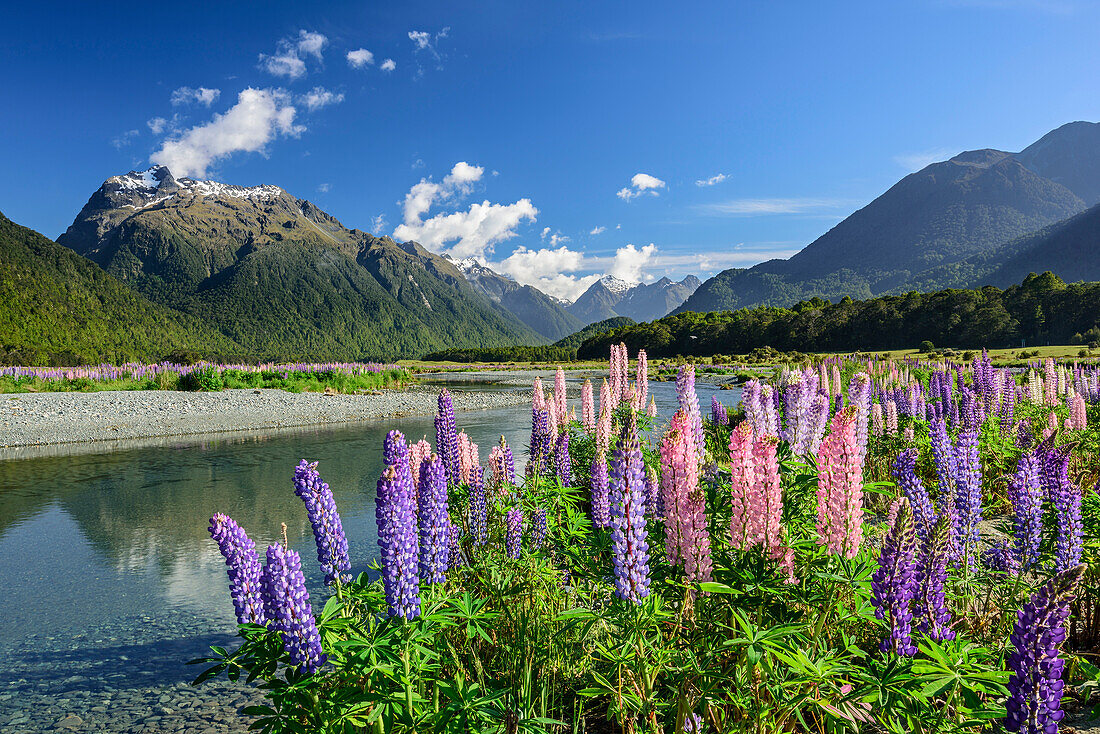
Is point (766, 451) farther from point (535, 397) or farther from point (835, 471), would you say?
point (535, 397)

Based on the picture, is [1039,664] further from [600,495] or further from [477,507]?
[477,507]

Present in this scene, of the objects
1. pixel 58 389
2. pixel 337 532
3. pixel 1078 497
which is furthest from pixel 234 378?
pixel 1078 497

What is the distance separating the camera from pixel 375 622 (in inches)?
130

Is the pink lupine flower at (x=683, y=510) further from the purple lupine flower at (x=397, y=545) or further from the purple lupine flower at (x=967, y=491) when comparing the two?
the purple lupine flower at (x=967, y=491)

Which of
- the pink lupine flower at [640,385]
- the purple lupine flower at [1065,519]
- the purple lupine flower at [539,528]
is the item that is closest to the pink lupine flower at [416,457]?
the purple lupine flower at [539,528]

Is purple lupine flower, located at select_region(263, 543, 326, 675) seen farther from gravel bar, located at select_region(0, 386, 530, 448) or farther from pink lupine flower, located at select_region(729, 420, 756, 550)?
gravel bar, located at select_region(0, 386, 530, 448)

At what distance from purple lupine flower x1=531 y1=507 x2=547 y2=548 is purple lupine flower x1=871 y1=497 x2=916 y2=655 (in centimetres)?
328

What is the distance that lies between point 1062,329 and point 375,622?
75274mm

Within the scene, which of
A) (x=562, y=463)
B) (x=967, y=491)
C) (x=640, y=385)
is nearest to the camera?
(x=967, y=491)

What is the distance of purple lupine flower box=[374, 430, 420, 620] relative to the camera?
123 inches

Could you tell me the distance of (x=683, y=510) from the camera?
301 cm

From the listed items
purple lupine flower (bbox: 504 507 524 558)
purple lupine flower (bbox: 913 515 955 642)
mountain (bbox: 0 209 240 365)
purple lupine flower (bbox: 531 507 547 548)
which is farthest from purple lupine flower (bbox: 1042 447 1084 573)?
mountain (bbox: 0 209 240 365)

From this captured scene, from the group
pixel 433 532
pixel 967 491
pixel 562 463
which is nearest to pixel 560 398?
pixel 562 463

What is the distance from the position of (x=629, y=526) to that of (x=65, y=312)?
10874 cm
